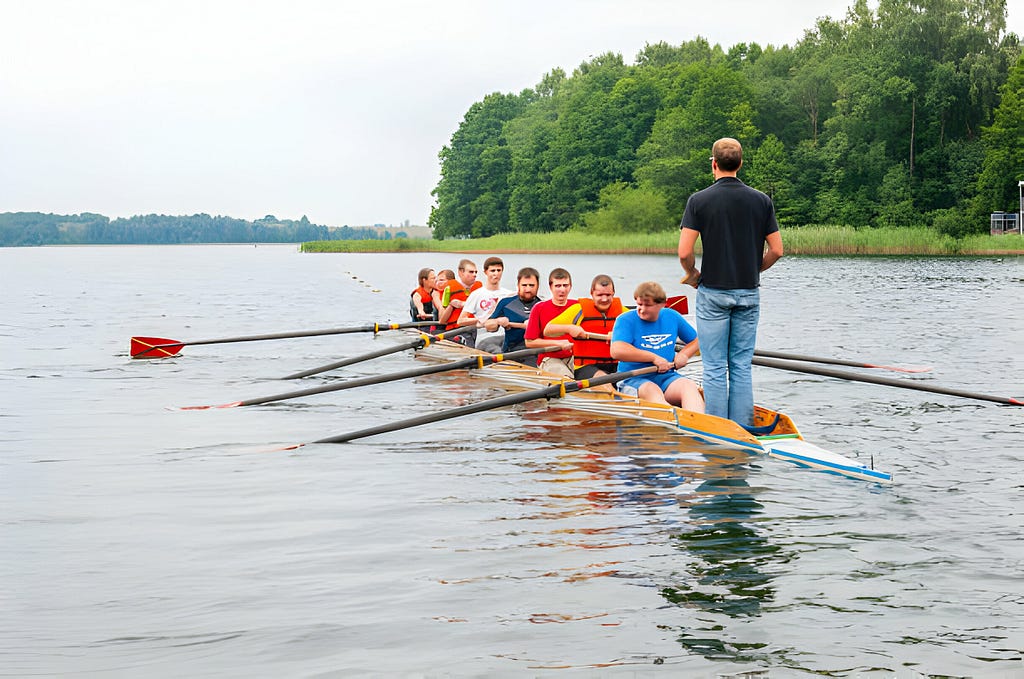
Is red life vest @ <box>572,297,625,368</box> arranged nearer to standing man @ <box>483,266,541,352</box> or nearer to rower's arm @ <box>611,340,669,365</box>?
rower's arm @ <box>611,340,669,365</box>

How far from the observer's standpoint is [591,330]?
11445 mm

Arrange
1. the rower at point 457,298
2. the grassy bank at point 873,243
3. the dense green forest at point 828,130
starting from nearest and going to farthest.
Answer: the rower at point 457,298
the grassy bank at point 873,243
the dense green forest at point 828,130

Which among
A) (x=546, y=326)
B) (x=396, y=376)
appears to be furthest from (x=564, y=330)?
(x=396, y=376)

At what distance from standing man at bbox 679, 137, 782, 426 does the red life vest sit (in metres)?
2.87

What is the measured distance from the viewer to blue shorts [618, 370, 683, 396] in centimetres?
1021

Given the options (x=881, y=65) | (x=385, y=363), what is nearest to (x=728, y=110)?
(x=881, y=65)

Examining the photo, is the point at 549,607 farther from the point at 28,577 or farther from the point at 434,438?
the point at 434,438

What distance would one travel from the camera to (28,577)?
6.29 metres

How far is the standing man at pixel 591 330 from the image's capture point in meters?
11.3

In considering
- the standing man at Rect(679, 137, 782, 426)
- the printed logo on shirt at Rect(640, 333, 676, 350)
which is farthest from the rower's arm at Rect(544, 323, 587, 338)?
the standing man at Rect(679, 137, 782, 426)

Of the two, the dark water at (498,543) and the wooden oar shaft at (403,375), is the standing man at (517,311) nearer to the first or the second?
the dark water at (498,543)

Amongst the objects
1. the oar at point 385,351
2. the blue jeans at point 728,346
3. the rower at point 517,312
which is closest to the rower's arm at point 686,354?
the blue jeans at point 728,346

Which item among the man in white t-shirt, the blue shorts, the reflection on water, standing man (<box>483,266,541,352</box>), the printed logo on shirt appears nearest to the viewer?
the reflection on water

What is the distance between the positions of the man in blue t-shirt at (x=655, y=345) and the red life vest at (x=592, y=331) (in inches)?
45.7
